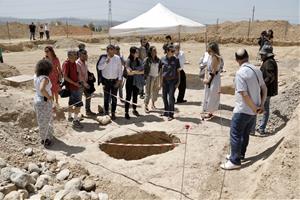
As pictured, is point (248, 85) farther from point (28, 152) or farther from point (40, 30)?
point (40, 30)

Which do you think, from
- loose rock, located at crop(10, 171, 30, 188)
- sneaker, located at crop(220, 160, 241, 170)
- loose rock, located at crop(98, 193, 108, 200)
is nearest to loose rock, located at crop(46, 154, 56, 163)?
loose rock, located at crop(10, 171, 30, 188)

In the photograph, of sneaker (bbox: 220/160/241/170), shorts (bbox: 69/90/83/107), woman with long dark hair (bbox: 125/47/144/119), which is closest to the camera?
sneaker (bbox: 220/160/241/170)

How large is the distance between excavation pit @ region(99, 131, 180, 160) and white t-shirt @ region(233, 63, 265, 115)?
232cm

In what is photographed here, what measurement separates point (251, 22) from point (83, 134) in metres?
35.4

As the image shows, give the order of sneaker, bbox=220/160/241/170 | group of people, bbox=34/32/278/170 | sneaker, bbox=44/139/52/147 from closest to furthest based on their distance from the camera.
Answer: sneaker, bbox=220/160/241/170, group of people, bbox=34/32/278/170, sneaker, bbox=44/139/52/147

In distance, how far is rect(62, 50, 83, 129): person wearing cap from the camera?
761 cm

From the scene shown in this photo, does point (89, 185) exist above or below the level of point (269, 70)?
below

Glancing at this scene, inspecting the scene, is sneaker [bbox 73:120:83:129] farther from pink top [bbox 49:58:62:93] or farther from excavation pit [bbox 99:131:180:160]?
pink top [bbox 49:58:62:93]

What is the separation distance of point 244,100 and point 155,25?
7.63 meters

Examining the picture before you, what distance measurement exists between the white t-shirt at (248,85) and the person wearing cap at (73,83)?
380 cm

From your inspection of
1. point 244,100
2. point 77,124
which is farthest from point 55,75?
point 244,100

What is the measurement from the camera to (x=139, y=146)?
751 cm

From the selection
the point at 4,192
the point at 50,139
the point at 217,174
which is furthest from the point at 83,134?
the point at 217,174

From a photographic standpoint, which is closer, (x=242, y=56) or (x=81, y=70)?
(x=242, y=56)
